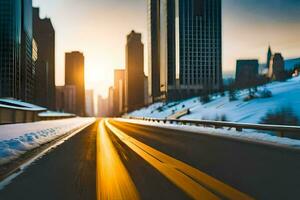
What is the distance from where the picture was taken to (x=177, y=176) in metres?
9.12

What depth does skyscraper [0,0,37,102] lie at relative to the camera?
5522 inches

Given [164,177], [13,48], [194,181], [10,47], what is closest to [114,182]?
[164,177]

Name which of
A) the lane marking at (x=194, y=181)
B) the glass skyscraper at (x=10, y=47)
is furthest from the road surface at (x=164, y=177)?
Result: the glass skyscraper at (x=10, y=47)

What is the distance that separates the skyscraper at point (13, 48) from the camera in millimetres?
140250

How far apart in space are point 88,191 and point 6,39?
146m

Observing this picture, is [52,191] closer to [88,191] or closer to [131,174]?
[88,191]

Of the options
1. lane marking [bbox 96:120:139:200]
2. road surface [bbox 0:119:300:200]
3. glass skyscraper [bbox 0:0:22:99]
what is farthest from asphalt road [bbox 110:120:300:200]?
glass skyscraper [bbox 0:0:22:99]

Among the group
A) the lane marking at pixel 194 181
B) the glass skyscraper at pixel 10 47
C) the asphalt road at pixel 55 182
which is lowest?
the asphalt road at pixel 55 182

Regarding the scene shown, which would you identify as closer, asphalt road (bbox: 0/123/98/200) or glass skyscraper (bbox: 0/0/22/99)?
asphalt road (bbox: 0/123/98/200)

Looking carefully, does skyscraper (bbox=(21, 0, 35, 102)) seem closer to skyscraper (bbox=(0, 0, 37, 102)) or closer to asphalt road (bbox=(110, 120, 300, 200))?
skyscraper (bbox=(0, 0, 37, 102))

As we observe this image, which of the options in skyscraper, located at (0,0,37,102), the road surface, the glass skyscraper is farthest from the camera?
skyscraper, located at (0,0,37,102)

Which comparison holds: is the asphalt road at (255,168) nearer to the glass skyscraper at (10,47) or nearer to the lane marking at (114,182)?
the lane marking at (114,182)

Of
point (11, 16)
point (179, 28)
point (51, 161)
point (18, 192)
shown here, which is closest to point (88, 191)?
point (18, 192)

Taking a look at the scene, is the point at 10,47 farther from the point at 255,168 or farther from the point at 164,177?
the point at 164,177
